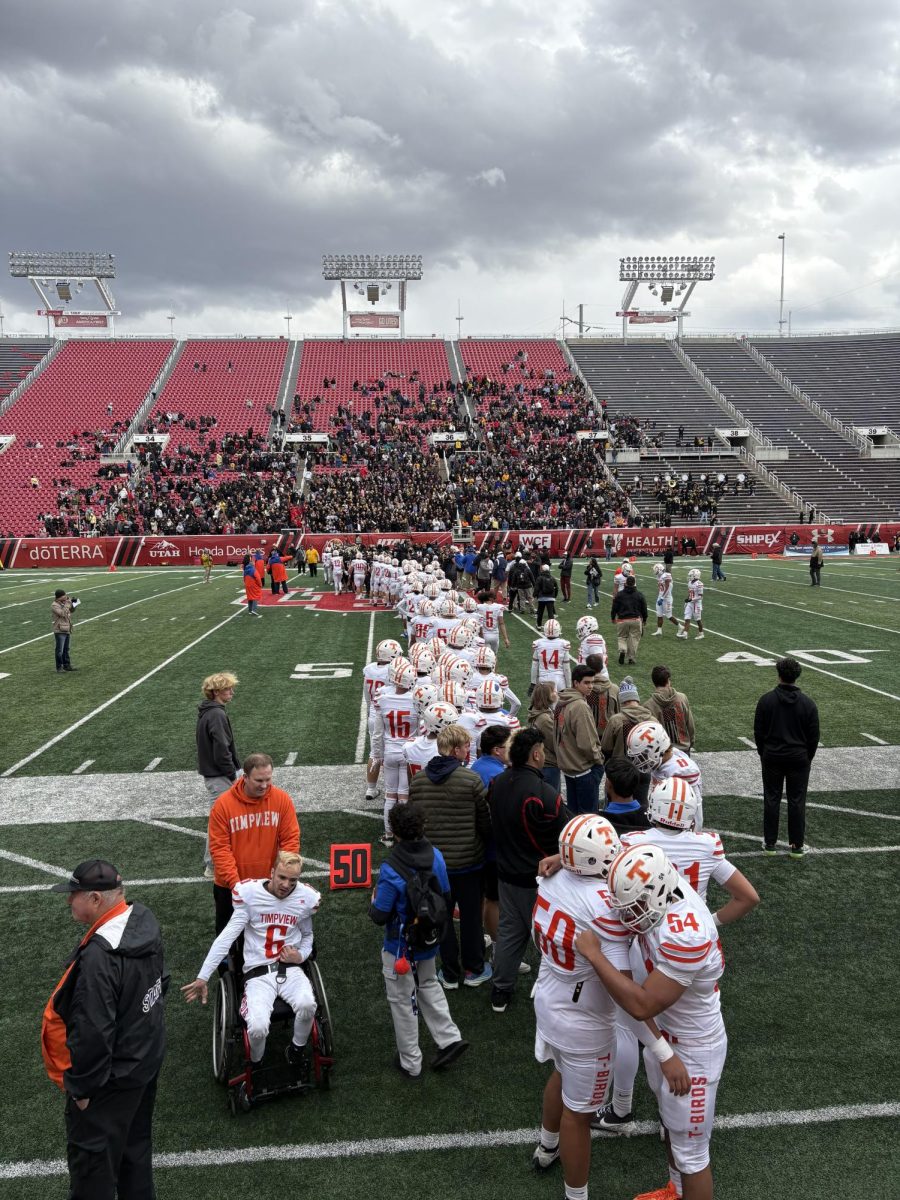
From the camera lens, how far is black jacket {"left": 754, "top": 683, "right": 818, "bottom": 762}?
24.6ft

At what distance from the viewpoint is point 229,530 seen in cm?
4288

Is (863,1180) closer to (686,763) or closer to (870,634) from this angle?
(686,763)

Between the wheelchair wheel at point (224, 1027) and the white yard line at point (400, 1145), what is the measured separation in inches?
20.6

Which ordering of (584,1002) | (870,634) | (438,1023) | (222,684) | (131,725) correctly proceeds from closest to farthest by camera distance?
(584,1002) → (438,1023) → (222,684) → (131,725) → (870,634)

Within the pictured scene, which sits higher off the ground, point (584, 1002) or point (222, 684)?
point (222, 684)

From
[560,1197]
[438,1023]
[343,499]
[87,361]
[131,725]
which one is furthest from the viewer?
[87,361]

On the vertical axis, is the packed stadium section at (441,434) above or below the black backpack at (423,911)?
above

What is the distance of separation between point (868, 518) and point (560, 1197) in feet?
166

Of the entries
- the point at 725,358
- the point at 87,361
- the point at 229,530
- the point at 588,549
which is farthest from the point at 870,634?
the point at 87,361

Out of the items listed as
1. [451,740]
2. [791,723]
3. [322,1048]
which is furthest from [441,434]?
[322,1048]

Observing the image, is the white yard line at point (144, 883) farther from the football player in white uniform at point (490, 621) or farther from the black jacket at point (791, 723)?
the football player in white uniform at point (490, 621)

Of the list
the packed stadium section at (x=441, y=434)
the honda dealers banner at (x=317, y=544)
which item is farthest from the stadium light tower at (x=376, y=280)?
the honda dealers banner at (x=317, y=544)

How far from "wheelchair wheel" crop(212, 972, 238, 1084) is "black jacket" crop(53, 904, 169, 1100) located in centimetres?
128

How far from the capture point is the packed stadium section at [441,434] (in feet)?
152
